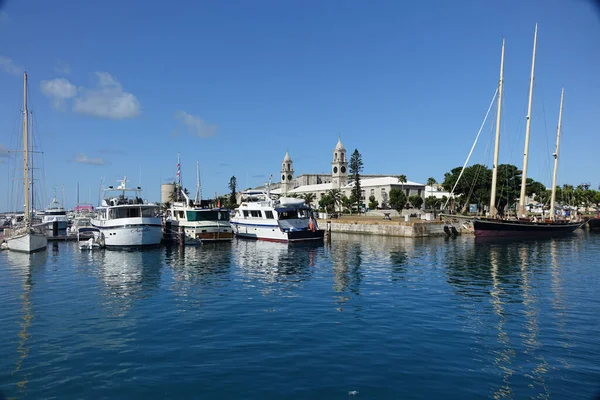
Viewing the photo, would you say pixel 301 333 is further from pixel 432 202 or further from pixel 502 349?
pixel 432 202

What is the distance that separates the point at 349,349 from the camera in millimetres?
13148

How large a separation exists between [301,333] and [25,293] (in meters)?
15.8

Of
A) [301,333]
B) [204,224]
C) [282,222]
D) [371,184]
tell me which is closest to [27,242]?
[204,224]

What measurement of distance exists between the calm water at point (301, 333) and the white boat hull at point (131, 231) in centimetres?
1233

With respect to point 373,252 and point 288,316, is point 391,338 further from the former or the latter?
point 373,252

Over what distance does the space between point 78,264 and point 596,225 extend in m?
89.9

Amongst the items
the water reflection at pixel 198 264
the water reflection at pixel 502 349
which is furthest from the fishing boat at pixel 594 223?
the water reflection at pixel 502 349

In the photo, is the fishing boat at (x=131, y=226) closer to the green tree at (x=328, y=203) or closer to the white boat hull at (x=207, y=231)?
the white boat hull at (x=207, y=231)

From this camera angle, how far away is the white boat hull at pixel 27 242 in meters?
39.6

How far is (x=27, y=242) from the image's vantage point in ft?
130

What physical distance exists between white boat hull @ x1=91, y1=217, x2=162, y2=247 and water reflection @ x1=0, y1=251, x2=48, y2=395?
576 centimetres

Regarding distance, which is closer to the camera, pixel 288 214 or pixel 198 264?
pixel 198 264

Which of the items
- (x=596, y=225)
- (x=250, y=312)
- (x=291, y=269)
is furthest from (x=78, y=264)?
(x=596, y=225)

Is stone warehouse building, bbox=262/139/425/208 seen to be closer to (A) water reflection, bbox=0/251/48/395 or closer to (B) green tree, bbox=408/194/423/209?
(B) green tree, bbox=408/194/423/209
